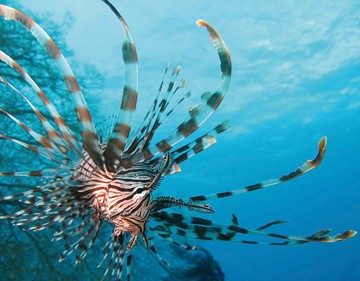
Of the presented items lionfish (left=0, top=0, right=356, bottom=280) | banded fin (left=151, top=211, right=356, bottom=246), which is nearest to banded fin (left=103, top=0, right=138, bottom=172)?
lionfish (left=0, top=0, right=356, bottom=280)

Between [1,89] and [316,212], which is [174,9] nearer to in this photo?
[1,89]

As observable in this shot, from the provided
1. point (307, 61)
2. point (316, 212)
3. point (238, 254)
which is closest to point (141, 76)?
point (307, 61)

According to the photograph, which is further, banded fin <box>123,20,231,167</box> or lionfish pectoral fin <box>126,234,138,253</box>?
lionfish pectoral fin <box>126,234,138,253</box>

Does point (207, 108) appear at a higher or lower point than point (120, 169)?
higher

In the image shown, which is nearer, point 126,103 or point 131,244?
point 126,103

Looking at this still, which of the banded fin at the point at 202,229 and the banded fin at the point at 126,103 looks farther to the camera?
the banded fin at the point at 202,229

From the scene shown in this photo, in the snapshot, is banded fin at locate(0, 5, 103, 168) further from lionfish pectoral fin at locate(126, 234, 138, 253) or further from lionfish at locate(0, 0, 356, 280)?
lionfish pectoral fin at locate(126, 234, 138, 253)

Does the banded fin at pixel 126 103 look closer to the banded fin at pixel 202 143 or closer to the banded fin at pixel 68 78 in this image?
the banded fin at pixel 68 78

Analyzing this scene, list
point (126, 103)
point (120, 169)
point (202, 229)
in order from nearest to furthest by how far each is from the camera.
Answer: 1. point (126, 103)
2. point (120, 169)
3. point (202, 229)

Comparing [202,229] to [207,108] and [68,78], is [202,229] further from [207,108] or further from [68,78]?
[68,78]

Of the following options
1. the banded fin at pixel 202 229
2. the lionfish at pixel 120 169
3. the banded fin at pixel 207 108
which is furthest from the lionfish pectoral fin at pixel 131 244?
the banded fin at pixel 207 108

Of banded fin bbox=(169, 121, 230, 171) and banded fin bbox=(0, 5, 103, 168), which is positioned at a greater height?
banded fin bbox=(169, 121, 230, 171)

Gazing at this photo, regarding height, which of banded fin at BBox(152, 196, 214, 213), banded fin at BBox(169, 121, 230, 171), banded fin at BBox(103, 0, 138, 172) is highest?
banded fin at BBox(169, 121, 230, 171)

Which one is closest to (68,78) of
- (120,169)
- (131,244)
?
(120,169)
